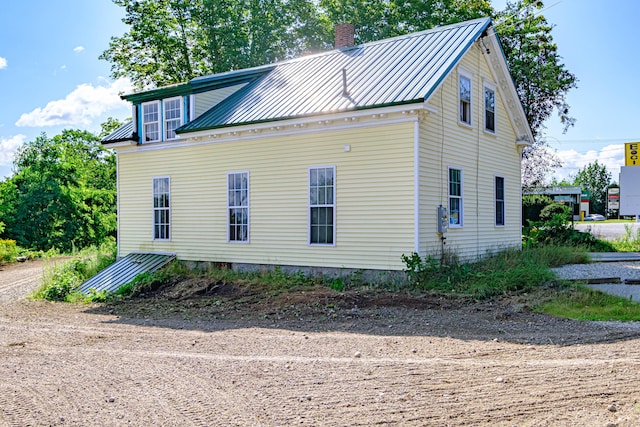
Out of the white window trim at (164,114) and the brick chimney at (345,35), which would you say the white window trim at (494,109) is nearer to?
the brick chimney at (345,35)

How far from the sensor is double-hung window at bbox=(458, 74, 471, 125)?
15.4 meters

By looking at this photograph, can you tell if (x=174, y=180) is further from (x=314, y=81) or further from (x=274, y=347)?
(x=274, y=347)

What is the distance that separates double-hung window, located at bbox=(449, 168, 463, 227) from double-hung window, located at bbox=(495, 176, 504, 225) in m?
2.96

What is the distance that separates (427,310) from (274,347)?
378 cm

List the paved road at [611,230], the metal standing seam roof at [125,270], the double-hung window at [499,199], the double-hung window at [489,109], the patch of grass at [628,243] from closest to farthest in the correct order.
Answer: the metal standing seam roof at [125,270] < the double-hung window at [489,109] < the double-hung window at [499,199] < the patch of grass at [628,243] < the paved road at [611,230]

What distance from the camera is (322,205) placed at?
1449 cm

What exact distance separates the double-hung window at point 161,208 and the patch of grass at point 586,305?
11505 mm

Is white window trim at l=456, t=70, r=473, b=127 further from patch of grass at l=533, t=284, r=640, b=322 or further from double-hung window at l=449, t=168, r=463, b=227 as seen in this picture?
patch of grass at l=533, t=284, r=640, b=322

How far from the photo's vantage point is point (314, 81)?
16375 millimetres

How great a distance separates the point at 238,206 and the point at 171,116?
4.21 meters

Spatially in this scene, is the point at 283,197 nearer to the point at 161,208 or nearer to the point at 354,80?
the point at 354,80

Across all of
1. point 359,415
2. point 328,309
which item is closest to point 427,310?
point 328,309

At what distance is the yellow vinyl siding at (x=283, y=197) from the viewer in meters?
13.3

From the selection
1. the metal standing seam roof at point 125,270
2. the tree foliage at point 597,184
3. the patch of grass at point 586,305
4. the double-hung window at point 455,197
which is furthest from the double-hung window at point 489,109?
the tree foliage at point 597,184
